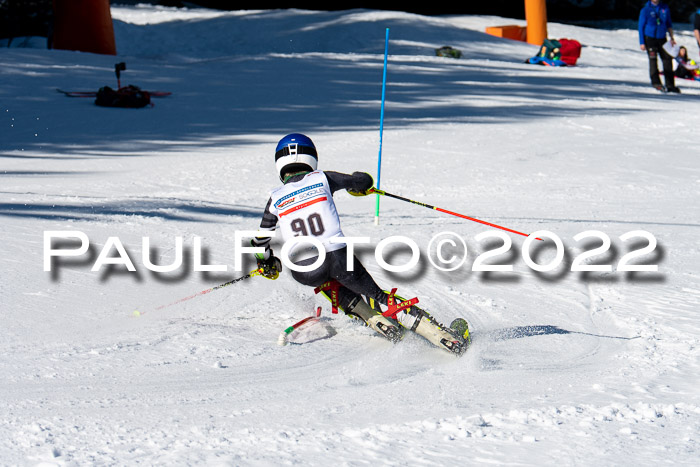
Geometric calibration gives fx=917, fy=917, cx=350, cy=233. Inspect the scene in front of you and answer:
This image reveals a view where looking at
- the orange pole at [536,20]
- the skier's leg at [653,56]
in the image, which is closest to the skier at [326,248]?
the skier's leg at [653,56]

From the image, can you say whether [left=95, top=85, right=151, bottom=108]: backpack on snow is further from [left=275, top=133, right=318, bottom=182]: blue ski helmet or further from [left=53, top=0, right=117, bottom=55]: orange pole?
[left=275, top=133, right=318, bottom=182]: blue ski helmet

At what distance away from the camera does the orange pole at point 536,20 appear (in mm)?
26203

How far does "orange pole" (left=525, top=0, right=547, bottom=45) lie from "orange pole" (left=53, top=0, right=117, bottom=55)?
11716 millimetres

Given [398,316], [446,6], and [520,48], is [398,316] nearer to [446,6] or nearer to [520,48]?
[520,48]

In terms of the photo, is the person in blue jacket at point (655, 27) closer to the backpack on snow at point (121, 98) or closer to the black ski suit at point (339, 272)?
the backpack on snow at point (121, 98)

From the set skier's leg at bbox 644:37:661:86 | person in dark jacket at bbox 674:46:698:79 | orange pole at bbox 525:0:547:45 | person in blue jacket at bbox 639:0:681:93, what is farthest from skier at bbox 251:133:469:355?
orange pole at bbox 525:0:547:45

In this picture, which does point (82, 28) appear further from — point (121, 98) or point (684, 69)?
point (684, 69)

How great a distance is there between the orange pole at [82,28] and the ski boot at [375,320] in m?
18.1

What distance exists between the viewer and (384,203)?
989 cm

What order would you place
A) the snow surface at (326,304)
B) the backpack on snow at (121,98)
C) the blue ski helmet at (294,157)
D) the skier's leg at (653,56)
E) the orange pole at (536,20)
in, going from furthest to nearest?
the orange pole at (536,20)
the skier's leg at (653,56)
the backpack on snow at (121,98)
the blue ski helmet at (294,157)
the snow surface at (326,304)

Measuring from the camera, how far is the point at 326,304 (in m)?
6.59

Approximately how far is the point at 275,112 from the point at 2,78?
5498mm

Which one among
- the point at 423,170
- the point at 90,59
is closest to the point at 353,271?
the point at 423,170

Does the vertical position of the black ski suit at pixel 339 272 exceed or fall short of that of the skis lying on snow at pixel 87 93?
it falls short
